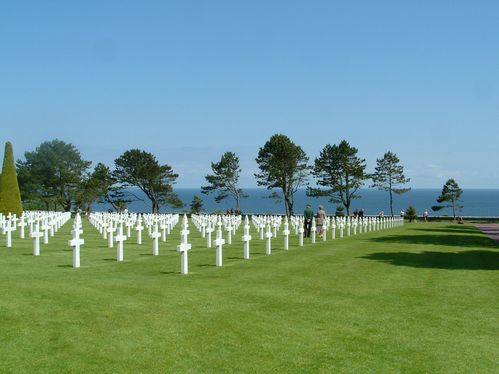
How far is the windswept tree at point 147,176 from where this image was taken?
265ft

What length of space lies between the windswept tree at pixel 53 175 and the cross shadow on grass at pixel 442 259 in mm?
64502

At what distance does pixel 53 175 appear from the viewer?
8262 cm

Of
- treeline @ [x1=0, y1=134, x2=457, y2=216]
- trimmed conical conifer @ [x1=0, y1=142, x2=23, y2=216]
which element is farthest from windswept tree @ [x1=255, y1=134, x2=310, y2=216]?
trimmed conical conifer @ [x1=0, y1=142, x2=23, y2=216]

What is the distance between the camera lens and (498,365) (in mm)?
6883

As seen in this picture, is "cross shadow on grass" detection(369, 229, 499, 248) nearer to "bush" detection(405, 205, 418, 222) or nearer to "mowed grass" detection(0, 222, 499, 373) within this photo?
"mowed grass" detection(0, 222, 499, 373)

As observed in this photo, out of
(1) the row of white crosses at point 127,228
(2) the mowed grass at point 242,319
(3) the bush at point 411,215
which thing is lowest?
(2) the mowed grass at point 242,319

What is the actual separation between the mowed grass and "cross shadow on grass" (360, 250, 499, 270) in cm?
214

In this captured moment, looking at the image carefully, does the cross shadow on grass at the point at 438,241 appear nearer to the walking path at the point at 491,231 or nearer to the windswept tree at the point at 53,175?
the walking path at the point at 491,231

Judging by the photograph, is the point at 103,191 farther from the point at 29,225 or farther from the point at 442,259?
the point at 442,259

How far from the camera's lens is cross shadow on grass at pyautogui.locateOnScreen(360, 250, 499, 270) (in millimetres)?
17250

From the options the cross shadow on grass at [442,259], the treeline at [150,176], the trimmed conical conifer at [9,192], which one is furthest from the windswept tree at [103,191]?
the cross shadow on grass at [442,259]

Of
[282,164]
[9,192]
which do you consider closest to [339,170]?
[282,164]

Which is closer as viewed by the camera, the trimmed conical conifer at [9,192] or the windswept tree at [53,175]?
the trimmed conical conifer at [9,192]

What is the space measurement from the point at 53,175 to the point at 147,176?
1316 cm
